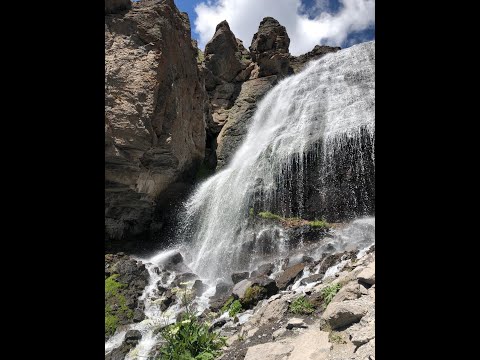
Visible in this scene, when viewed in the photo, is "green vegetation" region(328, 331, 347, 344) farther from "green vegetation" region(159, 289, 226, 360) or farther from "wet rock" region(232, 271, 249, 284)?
"wet rock" region(232, 271, 249, 284)

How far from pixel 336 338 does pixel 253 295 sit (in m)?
4.06

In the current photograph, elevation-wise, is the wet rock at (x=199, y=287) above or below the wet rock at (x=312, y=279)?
below

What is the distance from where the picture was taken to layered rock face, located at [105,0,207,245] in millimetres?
14633

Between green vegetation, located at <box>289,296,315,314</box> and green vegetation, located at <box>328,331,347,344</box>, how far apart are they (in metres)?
1.32

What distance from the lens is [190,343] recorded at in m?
6.92

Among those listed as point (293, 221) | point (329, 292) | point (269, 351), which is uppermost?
point (293, 221)

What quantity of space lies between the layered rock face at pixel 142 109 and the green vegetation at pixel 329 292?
10.4 metres

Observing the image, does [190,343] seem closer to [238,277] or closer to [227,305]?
[227,305]

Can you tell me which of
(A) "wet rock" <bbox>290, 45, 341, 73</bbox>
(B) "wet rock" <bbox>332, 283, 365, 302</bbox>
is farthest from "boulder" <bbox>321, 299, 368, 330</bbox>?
(A) "wet rock" <bbox>290, 45, 341, 73</bbox>

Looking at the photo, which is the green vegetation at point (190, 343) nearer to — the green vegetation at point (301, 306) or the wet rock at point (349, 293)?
the green vegetation at point (301, 306)

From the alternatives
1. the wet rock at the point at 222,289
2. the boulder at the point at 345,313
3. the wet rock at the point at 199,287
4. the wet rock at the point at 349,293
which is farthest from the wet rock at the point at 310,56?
the boulder at the point at 345,313

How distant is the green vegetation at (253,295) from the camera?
9.03 m

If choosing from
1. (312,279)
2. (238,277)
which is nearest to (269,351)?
(312,279)
